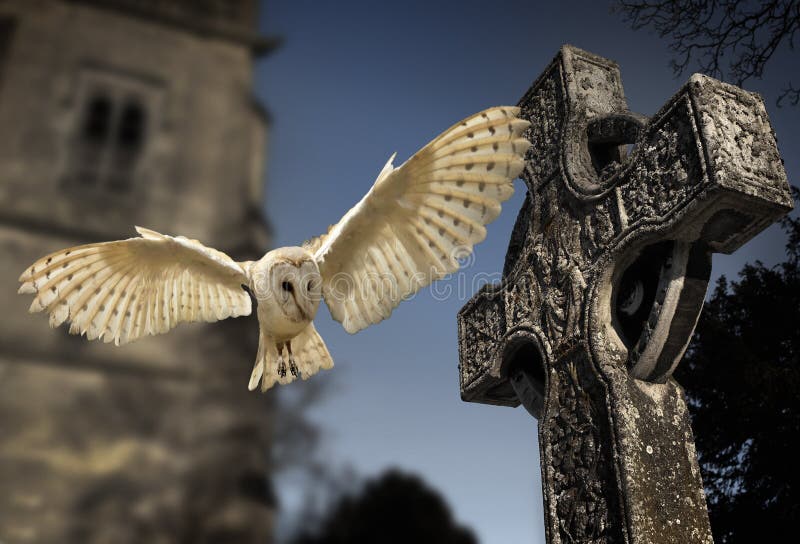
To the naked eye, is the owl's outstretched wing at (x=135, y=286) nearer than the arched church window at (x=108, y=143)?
Yes

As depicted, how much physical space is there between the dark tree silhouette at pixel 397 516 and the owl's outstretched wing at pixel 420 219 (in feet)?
27.6

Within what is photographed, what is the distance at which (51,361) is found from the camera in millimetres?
8234

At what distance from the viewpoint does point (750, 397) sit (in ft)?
18.3

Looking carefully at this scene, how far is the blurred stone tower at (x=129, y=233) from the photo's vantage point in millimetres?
7559

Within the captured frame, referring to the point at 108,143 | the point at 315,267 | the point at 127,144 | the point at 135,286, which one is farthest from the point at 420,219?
the point at 127,144

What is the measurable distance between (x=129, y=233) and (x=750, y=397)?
7616 mm

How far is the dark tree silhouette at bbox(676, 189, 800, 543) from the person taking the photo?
17.6 ft

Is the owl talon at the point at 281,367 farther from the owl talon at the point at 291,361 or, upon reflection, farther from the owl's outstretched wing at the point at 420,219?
the owl's outstretched wing at the point at 420,219

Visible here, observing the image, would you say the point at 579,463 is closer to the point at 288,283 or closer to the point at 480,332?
the point at 480,332

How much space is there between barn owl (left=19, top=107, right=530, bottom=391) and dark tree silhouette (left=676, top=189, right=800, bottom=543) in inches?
169

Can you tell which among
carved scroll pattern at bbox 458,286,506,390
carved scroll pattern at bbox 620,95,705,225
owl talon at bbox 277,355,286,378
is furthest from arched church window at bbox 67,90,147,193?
carved scroll pattern at bbox 620,95,705,225

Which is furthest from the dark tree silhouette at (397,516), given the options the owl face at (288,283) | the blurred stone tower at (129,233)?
the owl face at (288,283)

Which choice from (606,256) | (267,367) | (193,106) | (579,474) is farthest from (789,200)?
(193,106)

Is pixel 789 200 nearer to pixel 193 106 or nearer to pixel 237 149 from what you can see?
pixel 237 149
